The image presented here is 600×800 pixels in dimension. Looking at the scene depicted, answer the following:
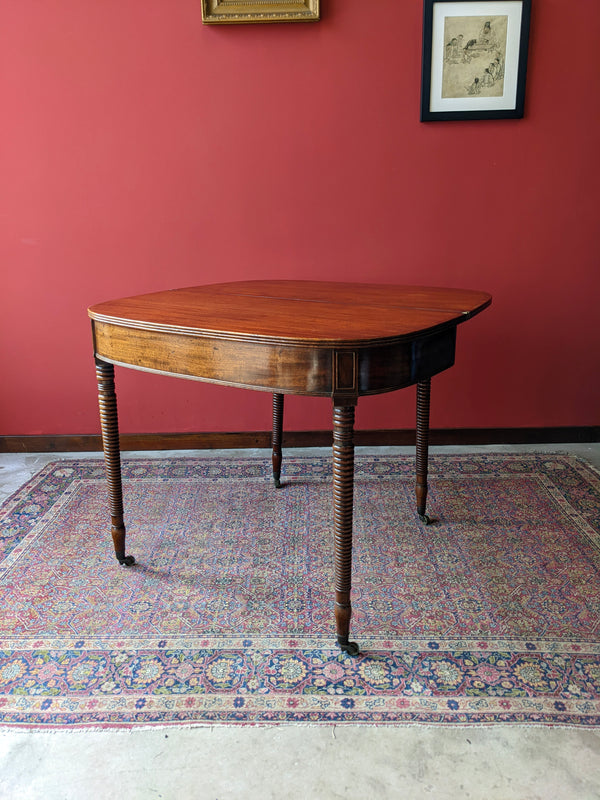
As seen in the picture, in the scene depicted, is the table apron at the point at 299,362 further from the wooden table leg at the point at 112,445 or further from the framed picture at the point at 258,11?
the framed picture at the point at 258,11

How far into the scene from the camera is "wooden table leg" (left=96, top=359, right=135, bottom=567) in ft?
6.53

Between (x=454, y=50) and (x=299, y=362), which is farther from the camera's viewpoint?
(x=454, y=50)

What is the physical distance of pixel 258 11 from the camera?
109 inches

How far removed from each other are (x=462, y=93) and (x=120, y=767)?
286cm

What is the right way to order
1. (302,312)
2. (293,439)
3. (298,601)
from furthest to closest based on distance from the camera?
(293,439)
(298,601)
(302,312)

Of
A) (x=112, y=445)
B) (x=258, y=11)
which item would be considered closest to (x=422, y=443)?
(x=112, y=445)

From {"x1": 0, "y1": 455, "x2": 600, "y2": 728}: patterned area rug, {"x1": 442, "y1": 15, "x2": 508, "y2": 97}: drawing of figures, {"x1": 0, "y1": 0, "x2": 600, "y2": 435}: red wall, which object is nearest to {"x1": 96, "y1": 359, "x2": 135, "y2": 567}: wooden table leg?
{"x1": 0, "y1": 455, "x2": 600, "y2": 728}: patterned area rug

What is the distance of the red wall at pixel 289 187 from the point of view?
2836mm

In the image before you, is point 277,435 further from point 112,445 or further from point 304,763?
point 304,763

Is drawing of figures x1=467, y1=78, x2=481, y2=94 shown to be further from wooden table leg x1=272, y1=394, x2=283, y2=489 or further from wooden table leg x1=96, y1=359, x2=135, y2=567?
wooden table leg x1=96, y1=359, x2=135, y2=567

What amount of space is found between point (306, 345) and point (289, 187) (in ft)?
5.71

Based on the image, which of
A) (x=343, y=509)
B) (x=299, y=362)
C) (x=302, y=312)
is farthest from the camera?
→ (x=302, y=312)

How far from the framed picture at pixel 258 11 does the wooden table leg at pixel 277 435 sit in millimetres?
1644

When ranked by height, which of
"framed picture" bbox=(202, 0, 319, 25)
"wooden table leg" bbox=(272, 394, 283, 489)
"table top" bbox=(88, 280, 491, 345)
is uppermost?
"framed picture" bbox=(202, 0, 319, 25)
